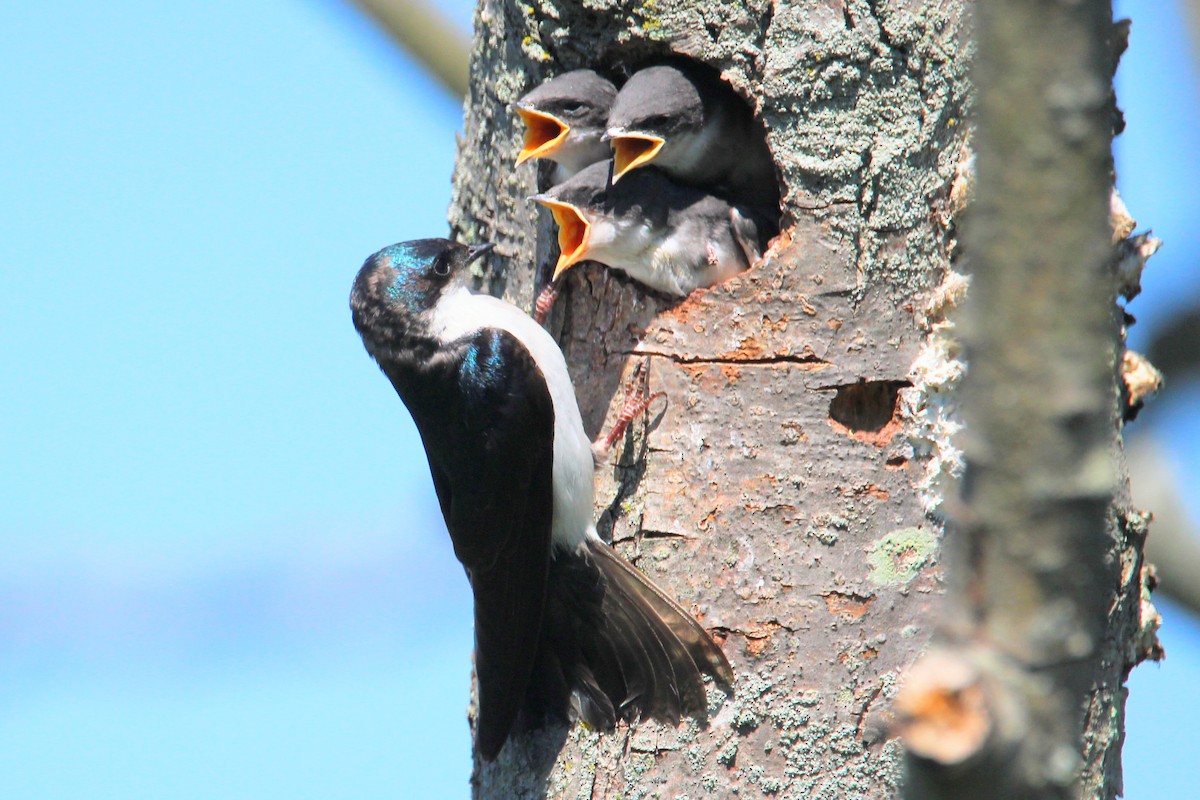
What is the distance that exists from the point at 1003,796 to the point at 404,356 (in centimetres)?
256

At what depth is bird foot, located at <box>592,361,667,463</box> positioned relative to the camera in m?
2.77

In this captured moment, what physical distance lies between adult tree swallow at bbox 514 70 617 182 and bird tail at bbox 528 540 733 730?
0.86m

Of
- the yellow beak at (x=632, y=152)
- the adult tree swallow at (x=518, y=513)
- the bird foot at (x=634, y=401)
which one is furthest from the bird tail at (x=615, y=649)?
the yellow beak at (x=632, y=152)

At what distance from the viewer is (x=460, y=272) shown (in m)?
3.26

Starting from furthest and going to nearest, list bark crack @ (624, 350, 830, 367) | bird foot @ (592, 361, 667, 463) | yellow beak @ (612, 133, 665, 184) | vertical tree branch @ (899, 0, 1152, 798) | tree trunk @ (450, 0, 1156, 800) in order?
yellow beak @ (612, 133, 665, 184)
bird foot @ (592, 361, 667, 463)
bark crack @ (624, 350, 830, 367)
tree trunk @ (450, 0, 1156, 800)
vertical tree branch @ (899, 0, 1152, 798)

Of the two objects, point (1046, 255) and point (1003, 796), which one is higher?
point (1046, 255)

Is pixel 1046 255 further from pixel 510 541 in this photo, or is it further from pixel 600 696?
pixel 510 541

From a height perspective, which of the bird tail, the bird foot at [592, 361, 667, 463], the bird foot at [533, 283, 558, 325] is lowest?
the bird tail

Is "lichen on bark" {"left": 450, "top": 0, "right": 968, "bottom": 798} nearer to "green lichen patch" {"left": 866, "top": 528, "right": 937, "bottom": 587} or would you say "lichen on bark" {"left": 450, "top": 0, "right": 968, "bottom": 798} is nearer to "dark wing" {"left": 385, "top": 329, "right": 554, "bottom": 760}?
"green lichen patch" {"left": 866, "top": 528, "right": 937, "bottom": 587}

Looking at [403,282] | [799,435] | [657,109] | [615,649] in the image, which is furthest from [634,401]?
[403,282]

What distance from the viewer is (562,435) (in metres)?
3.00

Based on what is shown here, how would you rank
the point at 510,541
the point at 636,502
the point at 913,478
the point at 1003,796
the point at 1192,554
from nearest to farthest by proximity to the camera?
the point at 1003,796, the point at 913,478, the point at 636,502, the point at 510,541, the point at 1192,554

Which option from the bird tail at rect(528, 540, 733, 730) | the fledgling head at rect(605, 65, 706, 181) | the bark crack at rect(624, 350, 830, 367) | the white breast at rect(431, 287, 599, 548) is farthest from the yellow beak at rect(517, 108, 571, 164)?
the bird tail at rect(528, 540, 733, 730)

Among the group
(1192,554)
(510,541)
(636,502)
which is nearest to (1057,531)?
(636,502)
